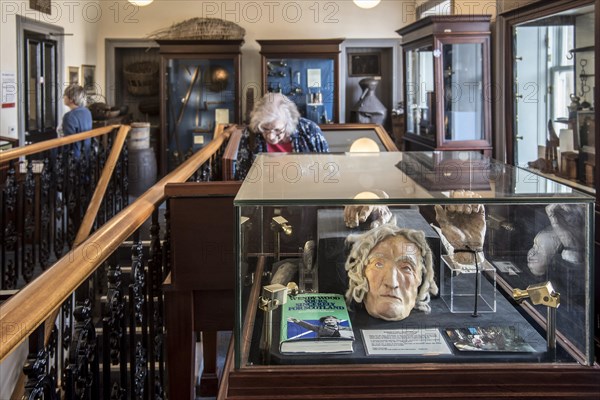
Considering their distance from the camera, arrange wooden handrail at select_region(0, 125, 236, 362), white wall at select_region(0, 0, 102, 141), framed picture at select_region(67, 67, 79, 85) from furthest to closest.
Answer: framed picture at select_region(67, 67, 79, 85)
white wall at select_region(0, 0, 102, 141)
wooden handrail at select_region(0, 125, 236, 362)

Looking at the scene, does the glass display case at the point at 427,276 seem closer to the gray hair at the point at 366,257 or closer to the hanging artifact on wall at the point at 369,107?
the gray hair at the point at 366,257

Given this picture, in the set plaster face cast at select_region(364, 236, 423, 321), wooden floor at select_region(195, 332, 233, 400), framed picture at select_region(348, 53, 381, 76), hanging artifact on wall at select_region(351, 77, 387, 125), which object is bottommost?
wooden floor at select_region(195, 332, 233, 400)

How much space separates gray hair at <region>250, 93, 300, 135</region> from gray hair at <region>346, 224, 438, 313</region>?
256 cm

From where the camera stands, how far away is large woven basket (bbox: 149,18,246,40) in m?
9.27

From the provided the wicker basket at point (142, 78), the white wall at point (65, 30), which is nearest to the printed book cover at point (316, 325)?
the white wall at point (65, 30)

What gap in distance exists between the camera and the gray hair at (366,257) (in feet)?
5.43

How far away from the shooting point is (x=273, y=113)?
4.16 metres

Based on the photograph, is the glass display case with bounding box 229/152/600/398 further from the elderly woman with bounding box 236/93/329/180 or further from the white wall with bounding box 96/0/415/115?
the white wall with bounding box 96/0/415/115

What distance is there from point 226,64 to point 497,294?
26.5 ft

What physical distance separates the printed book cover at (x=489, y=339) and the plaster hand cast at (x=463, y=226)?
0.17 metres

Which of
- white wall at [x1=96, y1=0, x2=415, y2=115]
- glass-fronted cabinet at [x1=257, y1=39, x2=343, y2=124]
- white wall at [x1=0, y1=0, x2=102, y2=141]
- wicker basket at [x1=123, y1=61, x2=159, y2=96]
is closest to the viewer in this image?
white wall at [x1=0, y1=0, x2=102, y2=141]

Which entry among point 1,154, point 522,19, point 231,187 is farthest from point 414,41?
point 231,187

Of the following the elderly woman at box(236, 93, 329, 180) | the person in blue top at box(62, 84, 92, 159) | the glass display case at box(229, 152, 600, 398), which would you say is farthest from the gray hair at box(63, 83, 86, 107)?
the glass display case at box(229, 152, 600, 398)

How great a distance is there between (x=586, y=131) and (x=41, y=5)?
20.9ft
